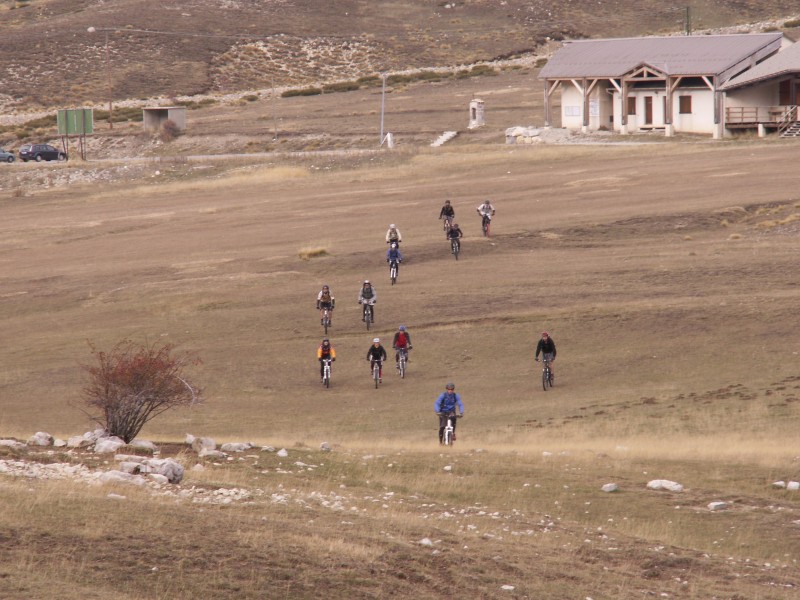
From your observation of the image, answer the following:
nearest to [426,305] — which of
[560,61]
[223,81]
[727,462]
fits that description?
[727,462]

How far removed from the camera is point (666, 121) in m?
76.8

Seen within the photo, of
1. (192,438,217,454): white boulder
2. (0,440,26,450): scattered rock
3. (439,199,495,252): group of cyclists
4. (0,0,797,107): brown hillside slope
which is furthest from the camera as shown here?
(0,0,797,107): brown hillside slope

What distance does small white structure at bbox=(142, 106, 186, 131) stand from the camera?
97812mm

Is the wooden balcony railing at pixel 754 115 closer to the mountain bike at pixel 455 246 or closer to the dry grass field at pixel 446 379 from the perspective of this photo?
the dry grass field at pixel 446 379

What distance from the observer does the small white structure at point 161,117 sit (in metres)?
97.8

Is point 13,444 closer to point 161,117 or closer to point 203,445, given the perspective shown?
point 203,445

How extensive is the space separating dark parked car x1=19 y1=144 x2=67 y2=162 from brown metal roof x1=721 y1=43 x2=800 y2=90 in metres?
47.0

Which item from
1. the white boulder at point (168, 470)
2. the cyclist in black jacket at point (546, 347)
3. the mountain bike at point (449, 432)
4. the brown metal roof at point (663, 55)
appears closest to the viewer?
the white boulder at point (168, 470)

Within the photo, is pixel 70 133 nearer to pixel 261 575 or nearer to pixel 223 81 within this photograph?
pixel 223 81

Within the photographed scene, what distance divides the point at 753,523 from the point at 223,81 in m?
122

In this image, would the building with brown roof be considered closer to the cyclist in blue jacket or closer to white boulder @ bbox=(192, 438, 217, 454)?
the cyclist in blue jacket

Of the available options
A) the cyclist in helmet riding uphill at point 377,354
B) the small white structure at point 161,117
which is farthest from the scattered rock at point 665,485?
the small white structure at point 161,117

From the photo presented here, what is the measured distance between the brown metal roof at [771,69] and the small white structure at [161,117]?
44049 millimetres

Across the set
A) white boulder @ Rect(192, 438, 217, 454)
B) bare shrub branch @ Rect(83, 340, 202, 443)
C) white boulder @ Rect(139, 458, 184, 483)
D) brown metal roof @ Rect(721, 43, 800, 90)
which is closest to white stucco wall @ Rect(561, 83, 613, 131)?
brown metal roof @ Rect(721, 43, 800, 90)
